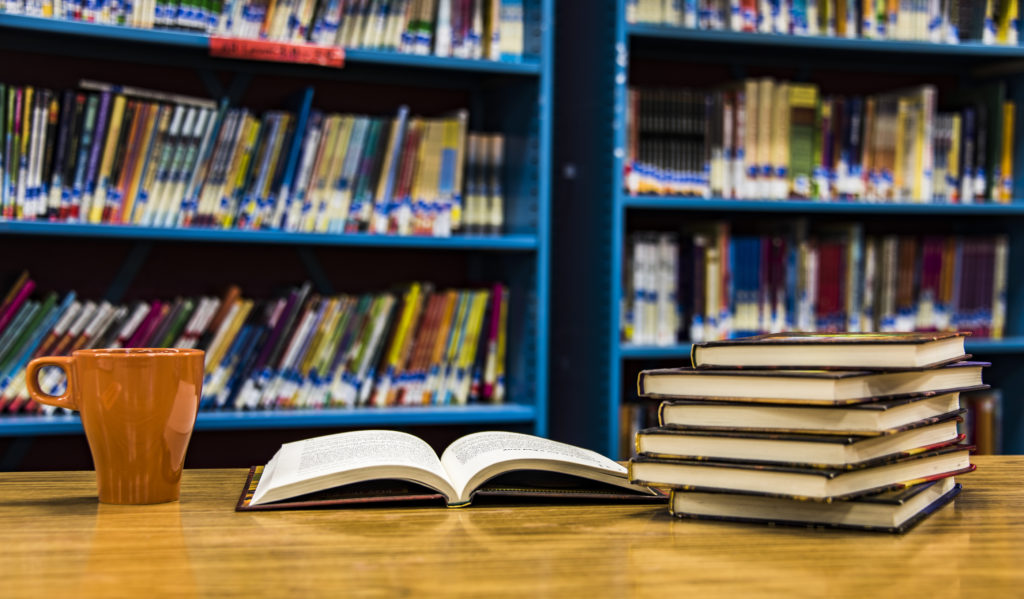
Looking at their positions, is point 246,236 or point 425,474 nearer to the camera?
point 425,474

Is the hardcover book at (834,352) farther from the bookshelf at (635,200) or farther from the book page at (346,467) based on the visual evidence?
the bookshelf at (635,200)

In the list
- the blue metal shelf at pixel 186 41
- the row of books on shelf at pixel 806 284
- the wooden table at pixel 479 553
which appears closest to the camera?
the wooden table at pixel 479 553

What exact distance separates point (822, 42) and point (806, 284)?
57 cm

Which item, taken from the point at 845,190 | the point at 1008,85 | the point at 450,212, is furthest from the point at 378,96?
the point at 1008,85

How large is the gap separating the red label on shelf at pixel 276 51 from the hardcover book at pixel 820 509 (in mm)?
1473

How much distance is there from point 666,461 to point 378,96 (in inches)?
71.6

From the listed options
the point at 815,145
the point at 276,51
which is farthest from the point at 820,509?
A: the point at 815,145

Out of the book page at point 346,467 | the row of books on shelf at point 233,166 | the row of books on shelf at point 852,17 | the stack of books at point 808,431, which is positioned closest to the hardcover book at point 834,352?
the stack of books at point 808,431

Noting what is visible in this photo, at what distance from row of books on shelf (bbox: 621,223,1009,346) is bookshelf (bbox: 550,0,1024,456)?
72 millimetres

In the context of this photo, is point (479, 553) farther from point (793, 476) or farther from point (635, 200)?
point (635, 200)

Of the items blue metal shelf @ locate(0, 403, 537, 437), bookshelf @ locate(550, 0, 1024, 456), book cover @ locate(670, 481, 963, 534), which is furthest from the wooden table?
bookshelf @ locate(550, 0, 1024, 456)

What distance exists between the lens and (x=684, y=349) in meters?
2.24

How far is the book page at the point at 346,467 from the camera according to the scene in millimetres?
816

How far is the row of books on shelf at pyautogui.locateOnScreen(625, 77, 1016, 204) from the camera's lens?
2291 millimetres
